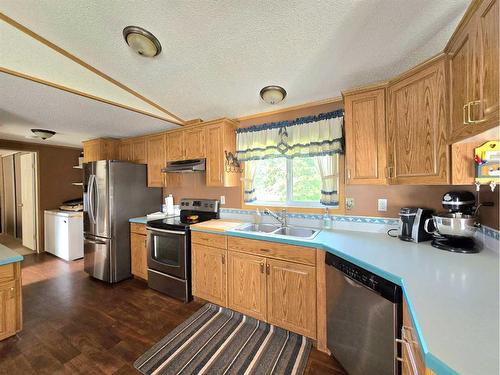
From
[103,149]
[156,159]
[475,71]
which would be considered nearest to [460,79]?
[475,71]

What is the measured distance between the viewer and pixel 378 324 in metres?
1.18

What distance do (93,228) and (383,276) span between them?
3501mm

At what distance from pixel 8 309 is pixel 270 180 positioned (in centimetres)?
274

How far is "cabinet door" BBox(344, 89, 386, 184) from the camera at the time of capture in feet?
5.59

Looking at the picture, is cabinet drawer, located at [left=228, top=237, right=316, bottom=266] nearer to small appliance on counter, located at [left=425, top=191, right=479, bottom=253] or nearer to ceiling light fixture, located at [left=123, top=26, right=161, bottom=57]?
small appliance on counter, located at [left=425, top=191, right=479, bottom=253]

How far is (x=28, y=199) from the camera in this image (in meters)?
4.30

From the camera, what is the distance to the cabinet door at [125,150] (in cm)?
351

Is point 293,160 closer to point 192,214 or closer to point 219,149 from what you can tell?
point 219,149

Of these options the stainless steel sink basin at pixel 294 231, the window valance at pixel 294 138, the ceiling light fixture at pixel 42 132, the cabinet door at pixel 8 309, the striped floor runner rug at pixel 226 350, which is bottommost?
the striped floor runner rug at pixel 226 350

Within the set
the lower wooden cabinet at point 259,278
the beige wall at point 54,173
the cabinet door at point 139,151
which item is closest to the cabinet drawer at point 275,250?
the lower wooden cabinet at point 259,278

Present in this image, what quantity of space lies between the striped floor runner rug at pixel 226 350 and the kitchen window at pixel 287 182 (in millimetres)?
1291

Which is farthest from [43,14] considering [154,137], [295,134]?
[295,134]

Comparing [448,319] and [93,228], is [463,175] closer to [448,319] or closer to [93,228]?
[448,319]

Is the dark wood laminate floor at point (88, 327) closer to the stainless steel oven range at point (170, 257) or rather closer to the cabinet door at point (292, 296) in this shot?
the stainless steel oven range at point (170, 257)
